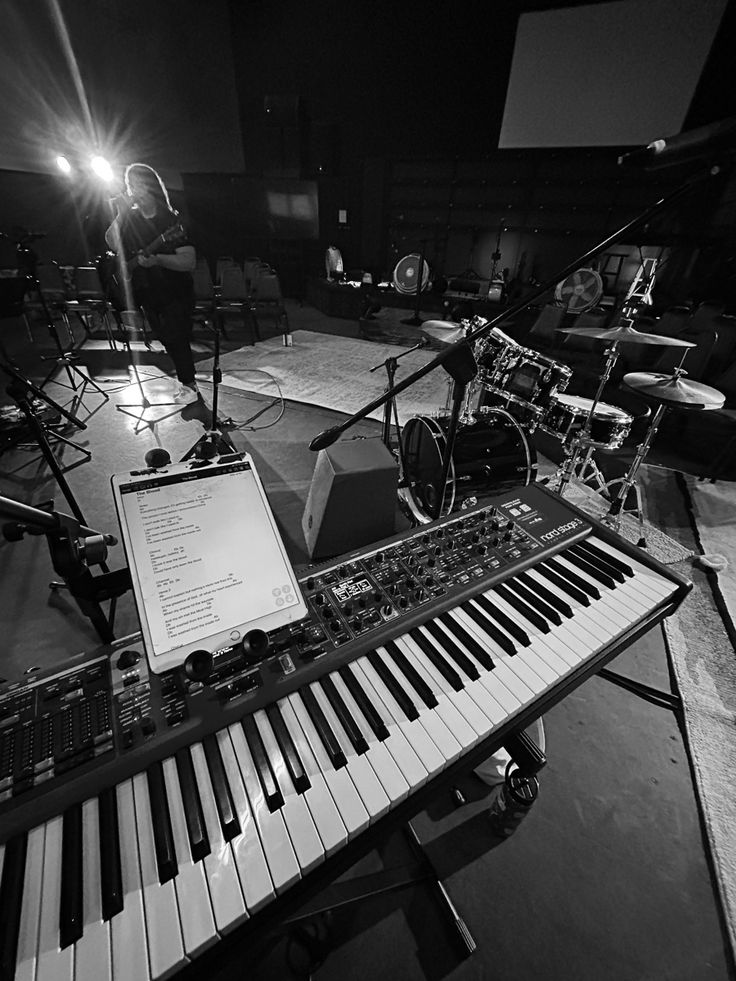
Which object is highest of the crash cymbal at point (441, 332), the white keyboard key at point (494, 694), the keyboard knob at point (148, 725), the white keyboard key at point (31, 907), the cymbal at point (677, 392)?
the crash cymbal at point (441, 332)

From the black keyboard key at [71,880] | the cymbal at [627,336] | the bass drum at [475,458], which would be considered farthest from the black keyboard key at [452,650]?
the cymbal at [627,336]

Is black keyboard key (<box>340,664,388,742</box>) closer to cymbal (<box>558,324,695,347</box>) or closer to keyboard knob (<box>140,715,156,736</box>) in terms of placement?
keyboard knob (<box>140,715,156,736</box>)

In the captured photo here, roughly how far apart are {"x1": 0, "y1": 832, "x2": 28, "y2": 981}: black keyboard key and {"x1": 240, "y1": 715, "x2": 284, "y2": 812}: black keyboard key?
0.39 meters

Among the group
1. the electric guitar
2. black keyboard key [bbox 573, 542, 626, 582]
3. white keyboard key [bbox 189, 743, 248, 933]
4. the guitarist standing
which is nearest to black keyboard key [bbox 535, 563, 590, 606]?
black keyboard key [bbox 573, 542, 626, 582]

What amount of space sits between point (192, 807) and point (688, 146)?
184 centimetres

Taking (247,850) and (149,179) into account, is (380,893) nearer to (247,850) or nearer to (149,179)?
(247,850)

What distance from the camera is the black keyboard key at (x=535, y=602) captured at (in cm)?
124

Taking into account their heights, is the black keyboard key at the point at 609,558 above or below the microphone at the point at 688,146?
below

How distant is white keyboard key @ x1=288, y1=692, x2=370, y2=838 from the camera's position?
81 centimetres

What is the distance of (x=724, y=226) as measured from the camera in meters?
6.03

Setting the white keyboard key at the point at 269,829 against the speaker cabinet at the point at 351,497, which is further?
the speaker cabinet at the point at 351,497

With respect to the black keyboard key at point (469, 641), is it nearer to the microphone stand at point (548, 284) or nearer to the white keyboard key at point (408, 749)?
the white keyboard key at point (408, 749)

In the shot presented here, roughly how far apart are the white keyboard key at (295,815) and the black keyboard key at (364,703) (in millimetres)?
199

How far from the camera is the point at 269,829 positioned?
30.8 inches
